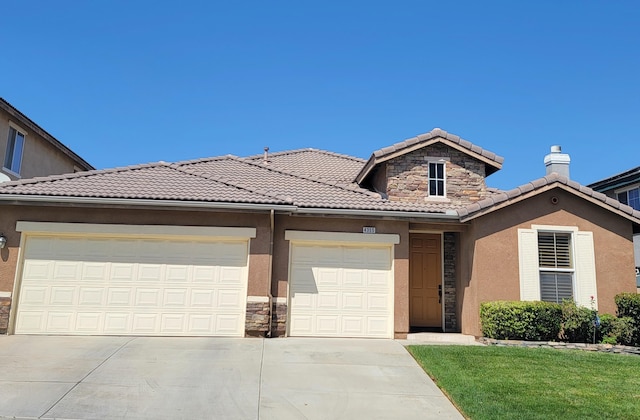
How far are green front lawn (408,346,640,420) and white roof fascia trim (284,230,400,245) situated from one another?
2844 millimetres

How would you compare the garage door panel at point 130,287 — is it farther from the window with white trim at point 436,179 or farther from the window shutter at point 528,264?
the window shutter at point 528,264

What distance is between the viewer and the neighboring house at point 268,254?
11.5m

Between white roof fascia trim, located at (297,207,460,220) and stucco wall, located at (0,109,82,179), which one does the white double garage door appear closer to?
white roof fascia trim, located at (297,207,460,220)

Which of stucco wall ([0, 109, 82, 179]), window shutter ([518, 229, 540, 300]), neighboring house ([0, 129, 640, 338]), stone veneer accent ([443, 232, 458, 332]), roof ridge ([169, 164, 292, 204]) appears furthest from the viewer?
stucco wall ([0, 109, 82, 179])

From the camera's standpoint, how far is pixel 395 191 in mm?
13789

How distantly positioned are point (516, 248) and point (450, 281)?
2.05 metres

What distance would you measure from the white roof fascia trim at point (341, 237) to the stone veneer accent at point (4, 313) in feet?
20.3

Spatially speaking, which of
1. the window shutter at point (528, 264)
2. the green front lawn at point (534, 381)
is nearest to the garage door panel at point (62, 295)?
the green front lawn at point (534, 381)

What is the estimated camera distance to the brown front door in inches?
549

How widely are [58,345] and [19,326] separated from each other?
6.09ft

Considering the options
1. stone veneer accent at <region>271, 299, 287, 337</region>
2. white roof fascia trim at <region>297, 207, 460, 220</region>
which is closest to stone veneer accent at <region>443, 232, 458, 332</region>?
white roof fascia trim at <region>297, 207, 460, 220</region>

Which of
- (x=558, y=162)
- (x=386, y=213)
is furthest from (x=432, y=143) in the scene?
(x=558, y=162)

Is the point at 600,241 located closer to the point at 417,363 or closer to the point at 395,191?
the point at 395,191

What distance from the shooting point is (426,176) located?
14.0m
